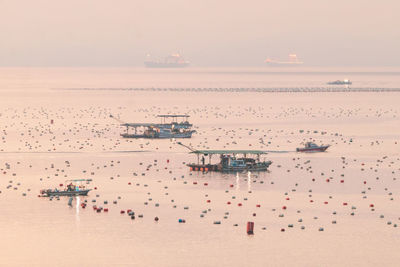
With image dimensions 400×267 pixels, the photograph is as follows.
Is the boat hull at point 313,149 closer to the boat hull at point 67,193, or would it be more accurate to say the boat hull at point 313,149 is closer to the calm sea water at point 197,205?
the calm sea water at point 197,205

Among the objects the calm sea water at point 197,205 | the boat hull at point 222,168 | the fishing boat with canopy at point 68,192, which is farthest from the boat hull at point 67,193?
the boat hull at point 222,168

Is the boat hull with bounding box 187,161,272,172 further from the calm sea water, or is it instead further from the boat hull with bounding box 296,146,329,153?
the boat hull with bounding box 296,146,329,153

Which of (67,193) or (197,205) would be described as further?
(67,193)

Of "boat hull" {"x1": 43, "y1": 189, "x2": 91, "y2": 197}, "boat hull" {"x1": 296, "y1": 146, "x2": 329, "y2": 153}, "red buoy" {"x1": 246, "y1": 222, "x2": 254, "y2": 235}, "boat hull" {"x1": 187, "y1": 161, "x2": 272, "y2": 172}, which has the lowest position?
"red buoy" {"x1": 246, "y1": 222, "x2": 254, "y2": 235}

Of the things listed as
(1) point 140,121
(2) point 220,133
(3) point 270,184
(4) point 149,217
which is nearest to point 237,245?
(4) point 149,217

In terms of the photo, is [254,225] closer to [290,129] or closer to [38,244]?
[38,244]

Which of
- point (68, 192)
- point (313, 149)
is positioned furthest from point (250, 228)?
point (313, 149)

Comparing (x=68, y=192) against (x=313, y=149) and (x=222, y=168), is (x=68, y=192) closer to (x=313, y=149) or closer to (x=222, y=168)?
(x=222, y=168)

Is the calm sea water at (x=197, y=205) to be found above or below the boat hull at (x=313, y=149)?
below

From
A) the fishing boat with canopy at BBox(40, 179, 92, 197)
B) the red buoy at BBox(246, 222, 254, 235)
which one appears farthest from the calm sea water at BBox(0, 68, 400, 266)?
the fishing boat with canopy at BBox(40, 179, 92, 197)

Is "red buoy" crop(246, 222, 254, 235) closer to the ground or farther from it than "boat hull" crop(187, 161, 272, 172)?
closer to the ground

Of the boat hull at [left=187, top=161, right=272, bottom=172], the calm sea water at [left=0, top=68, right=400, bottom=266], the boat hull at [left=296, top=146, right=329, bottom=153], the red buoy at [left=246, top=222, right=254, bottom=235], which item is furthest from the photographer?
the boat hull at [left=296, top=146, right=329, bottom=153]

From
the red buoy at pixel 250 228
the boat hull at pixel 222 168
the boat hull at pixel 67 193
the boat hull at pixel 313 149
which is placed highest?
the boat hull at pixel 313 149
